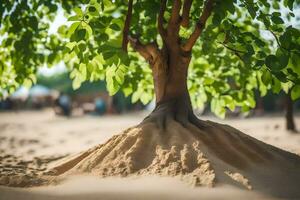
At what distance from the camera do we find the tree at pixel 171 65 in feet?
16.7

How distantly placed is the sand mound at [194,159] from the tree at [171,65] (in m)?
0.02

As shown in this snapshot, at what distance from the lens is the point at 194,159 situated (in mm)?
5113

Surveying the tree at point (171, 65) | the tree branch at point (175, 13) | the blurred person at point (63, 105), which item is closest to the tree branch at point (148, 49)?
the tree at point (171, 65)

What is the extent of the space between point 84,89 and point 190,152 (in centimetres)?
4747

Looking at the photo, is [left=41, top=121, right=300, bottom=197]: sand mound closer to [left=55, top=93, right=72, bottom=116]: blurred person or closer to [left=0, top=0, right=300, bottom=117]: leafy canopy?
[left=0, top=0, right=300, bottom=117]: leafy canopy

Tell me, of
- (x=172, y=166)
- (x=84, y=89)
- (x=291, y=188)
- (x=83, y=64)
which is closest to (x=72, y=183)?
(x=172, y=166)

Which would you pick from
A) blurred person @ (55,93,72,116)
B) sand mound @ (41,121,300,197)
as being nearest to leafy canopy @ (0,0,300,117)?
sand mound @ (41,121,300,197)

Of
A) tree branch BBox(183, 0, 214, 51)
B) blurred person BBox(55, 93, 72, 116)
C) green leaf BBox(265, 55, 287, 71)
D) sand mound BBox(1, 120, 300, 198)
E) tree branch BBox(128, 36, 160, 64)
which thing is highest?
tree branch BBox(183, 0, 214, 51)

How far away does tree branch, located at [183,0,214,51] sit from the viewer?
5.60 metres

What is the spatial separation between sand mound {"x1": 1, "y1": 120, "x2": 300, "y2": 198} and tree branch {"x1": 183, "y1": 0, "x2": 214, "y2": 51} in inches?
43.3

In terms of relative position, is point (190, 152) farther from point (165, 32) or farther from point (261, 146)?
point (165, 32)

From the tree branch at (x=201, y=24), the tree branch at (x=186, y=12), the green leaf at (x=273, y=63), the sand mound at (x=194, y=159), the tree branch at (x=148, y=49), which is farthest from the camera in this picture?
the tree branch at (x=148, y=49)

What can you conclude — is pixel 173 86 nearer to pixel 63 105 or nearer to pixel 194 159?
pixel 194 159

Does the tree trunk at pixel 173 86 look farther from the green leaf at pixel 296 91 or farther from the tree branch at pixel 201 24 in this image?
the green leaf at pixel 296 91
